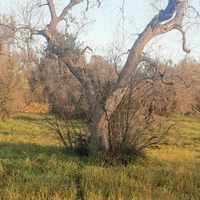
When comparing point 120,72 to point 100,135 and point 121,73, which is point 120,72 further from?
point 100,135

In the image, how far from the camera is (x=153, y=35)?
6.65 m

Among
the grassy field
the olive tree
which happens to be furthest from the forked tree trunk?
the grassy field

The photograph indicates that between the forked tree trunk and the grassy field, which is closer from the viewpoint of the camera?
the grassy field

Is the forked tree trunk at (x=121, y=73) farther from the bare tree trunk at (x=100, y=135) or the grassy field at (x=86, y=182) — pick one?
the grassy field at (x=86, y=182)

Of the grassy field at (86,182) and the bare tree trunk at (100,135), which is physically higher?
the bare tree trunk at (100,135)

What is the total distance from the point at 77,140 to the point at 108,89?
1.76 m

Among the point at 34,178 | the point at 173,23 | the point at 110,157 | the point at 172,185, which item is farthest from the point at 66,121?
the point at 173,23

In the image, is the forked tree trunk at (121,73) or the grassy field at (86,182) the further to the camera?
the forked tree trunk at (121,73)

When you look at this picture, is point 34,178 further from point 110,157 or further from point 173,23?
point 173,23

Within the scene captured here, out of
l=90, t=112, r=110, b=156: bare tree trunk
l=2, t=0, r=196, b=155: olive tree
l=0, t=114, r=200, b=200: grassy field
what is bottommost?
l=0, t=114, r=200, b=200: grassy field

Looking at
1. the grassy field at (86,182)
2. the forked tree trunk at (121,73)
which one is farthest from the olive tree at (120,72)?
the grassy field at (86,182)

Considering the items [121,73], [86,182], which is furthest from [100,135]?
[86,182]

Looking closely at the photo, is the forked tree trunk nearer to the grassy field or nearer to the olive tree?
the olive tree

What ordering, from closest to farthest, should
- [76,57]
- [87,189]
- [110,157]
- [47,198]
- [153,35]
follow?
[47,198], [87,189], [110,157], [153,35], [76,57]
